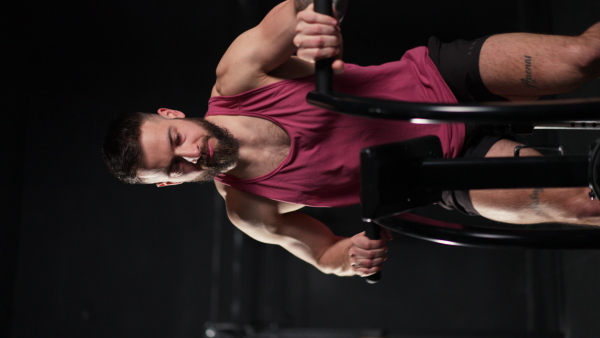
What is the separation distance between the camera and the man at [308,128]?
1.24 meters

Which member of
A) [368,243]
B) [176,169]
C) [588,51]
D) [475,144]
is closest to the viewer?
[588,51]

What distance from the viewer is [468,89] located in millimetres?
1354

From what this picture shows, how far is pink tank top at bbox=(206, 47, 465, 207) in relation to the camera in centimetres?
137

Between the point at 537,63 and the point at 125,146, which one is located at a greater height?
the point at 537,63

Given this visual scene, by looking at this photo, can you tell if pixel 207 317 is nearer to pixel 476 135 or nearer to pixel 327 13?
pixel 476 135

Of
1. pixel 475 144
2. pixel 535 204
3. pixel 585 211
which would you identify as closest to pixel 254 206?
pixel 475 144

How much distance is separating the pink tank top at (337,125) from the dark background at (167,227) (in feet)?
3.80

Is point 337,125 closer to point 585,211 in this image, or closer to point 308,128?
point 308,128

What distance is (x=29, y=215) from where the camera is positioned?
2.59 metres

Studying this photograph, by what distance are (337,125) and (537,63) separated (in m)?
0.45

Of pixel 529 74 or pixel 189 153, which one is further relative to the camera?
pixel 189 153

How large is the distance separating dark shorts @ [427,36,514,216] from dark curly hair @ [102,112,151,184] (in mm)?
747

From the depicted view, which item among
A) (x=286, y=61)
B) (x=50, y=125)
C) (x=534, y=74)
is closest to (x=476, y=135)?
(x=534, y=74)

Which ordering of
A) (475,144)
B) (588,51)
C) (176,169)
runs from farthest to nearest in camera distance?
(176,169) → (475,144) → (588,51)
